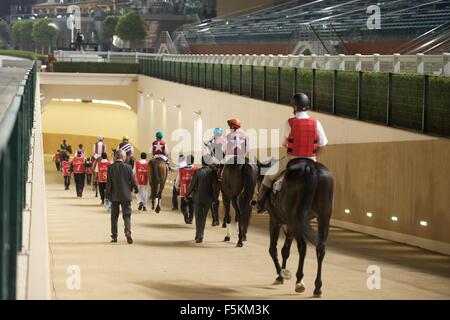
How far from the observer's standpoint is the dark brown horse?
694 inches

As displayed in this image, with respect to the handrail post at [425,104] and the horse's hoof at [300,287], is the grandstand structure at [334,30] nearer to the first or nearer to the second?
the handrail post at [425,104]

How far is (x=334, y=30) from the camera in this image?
46188 mm

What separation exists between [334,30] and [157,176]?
20739 mm

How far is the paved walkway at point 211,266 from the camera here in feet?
40.0

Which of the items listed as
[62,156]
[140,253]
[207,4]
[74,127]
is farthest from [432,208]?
[207,4]

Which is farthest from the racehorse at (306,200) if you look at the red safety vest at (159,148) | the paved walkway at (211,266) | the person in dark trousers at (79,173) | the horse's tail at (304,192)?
the person in dark trousers at (79,173)

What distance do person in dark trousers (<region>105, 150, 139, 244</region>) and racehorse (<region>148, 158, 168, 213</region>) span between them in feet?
27.9

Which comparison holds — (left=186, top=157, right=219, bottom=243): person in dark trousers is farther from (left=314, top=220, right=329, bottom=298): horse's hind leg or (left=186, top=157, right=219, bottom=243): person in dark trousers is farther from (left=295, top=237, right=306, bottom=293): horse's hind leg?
(left=314, top=220, right=329, bottom=298): horse's hind leg

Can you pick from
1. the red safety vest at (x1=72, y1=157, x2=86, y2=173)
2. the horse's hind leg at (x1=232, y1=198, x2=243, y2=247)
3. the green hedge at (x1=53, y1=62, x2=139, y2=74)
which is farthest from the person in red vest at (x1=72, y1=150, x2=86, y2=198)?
the green hedge at (x1=53, y1=62, x2=139, y2=74)

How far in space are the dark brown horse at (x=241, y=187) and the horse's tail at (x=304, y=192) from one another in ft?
18.3

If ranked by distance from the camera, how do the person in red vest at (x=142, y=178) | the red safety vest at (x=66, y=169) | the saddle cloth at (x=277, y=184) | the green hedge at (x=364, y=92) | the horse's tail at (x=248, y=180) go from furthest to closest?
the red safety vest at (x=66, y=169), the person in red vest at (x=142, y=178), the green hedge at (x=364, y=92), the horse's tail at (x=248, y=180), the saddle cloth at (x=277, y=184)

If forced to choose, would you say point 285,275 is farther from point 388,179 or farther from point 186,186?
point 186,186
